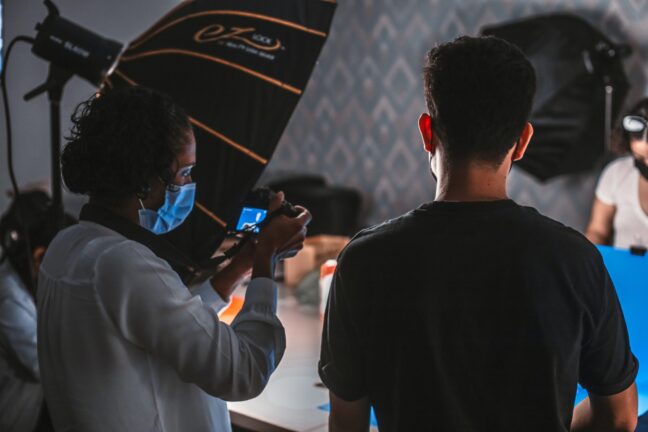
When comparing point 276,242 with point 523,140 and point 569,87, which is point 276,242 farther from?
point 569,87

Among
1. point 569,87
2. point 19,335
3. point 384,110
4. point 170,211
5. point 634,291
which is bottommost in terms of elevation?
point 19,335

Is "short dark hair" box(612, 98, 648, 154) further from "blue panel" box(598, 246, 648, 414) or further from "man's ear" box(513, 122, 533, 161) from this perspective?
"man's ear" box(513, 122, 533, 161)

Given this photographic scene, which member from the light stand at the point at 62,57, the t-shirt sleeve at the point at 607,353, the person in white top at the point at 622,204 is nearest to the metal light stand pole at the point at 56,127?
the light stand at the point at 62,57

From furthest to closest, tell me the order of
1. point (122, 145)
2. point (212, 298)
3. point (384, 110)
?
point (384, 110) < point (212, 298) < point (122, 145)

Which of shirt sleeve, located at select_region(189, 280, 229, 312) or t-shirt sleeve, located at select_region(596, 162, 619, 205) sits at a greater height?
shirt sleeve, located at select_region(189, 280, 229, 312)

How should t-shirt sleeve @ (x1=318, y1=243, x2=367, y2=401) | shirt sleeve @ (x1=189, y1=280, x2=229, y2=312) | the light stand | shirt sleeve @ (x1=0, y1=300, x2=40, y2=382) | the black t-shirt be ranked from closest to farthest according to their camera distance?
1. the black t-shirt
2. t-shirt sleeve @ (x1=318, y1=243, x2=367, y2=401)
3. shirt sleeve @ (x1=189, y1=280, x2=229, y2=312)
4. the light stand
5. shirt sleeve @ (x1=0, y1=300, x2=40, y2=382)

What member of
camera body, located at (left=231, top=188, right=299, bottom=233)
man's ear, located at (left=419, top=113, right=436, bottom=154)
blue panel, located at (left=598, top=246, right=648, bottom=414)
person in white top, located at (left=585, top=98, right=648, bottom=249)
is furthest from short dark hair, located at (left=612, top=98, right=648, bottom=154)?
man's ear, located at (left=419, top=113, right=436, bottom=154)

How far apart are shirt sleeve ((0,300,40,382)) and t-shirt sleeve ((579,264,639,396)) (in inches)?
67.0

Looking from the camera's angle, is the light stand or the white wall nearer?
the light stand

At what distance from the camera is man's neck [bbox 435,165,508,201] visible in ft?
3.13

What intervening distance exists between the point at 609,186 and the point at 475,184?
2.39 m

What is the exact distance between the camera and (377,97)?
168 inches

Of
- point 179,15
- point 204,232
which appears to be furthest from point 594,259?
point 179,15

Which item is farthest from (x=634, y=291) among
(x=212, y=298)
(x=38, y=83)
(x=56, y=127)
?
(x=38, y=83)
